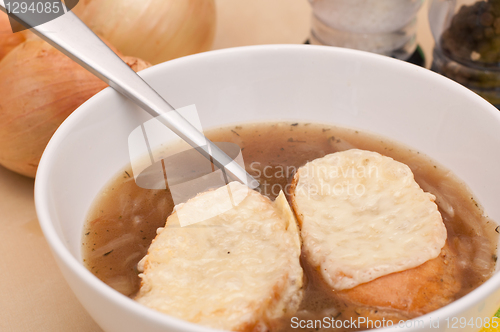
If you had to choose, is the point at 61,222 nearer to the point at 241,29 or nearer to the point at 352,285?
the point at 352,285

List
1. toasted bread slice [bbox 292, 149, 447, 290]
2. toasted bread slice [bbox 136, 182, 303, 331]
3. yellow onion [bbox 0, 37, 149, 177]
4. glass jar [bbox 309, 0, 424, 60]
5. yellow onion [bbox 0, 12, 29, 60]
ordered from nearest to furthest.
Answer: toasted bread slice [bbox 136, 182, 303, 331] → toasted bread slice [bbox 292, 149, 447, 290] → yellow onion [bbox 0, 37, 149, 177] → yellow onion [bbox 0, 12, 29, 60] → glass jar [bbox 309, 0, 424, 60]

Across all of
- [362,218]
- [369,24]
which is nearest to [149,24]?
[369,24]

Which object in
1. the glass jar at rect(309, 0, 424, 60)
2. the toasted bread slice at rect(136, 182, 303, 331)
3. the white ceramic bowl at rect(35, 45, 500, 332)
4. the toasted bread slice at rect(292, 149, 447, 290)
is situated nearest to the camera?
the toasted bread slice at rect(136, 182, 303, 331)

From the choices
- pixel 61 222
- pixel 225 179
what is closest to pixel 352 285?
pixel 225 179

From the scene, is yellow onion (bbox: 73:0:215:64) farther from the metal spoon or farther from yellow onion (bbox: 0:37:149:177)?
the metal spoon

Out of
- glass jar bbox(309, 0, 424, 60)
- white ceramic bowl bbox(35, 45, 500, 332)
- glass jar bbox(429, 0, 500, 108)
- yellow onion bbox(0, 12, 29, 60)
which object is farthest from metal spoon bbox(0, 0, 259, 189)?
glass jar bbox(429, 0, 500, 108)
